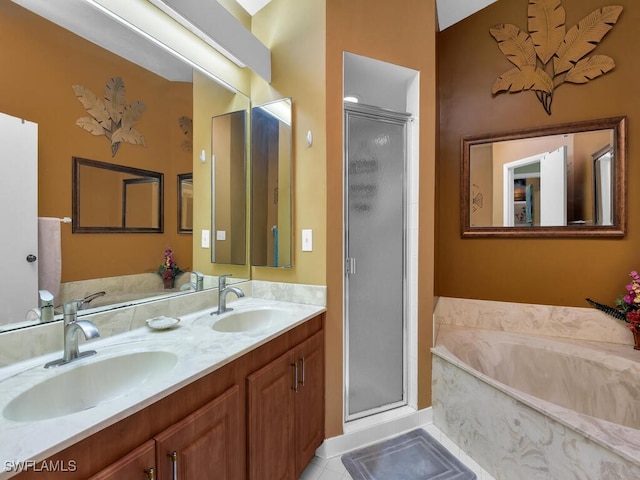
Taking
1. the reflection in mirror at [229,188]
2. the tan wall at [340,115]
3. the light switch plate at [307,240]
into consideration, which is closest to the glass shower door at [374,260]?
the tan wall at [340,115]

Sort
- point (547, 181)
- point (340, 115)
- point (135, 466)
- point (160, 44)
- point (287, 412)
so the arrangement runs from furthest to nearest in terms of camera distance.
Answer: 1. point (547, 181)
2. point (340, 115)
3. point (160, 44)
4. point (287, 412)
5. point (135, 466)

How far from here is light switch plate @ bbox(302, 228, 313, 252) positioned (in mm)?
1688

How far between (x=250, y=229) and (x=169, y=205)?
23.3 inches

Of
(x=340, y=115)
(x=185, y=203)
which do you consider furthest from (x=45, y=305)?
(x=340, y=115)

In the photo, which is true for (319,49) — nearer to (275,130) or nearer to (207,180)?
(275,130)

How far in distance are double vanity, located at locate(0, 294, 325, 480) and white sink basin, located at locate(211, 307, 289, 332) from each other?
13 mm

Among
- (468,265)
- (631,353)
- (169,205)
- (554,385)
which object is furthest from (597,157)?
(169,205)

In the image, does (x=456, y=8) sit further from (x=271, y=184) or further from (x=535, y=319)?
(x=535, y=319)

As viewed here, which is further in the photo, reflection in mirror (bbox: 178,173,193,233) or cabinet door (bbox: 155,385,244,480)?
reflection in mirror (bbox: 178,173,193,233)

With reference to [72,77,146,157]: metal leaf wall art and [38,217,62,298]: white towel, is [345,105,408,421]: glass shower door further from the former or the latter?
[38,217,62,298]: white towel

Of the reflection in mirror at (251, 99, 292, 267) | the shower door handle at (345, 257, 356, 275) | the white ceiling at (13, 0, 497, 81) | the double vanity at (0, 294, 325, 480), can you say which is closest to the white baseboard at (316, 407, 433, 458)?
the double vanity at (0, 294, 325, 480)

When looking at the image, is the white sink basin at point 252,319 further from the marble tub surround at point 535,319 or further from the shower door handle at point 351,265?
the marble tub surround at point 535,319

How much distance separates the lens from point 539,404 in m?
1.37

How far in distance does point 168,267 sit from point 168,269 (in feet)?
0.03
